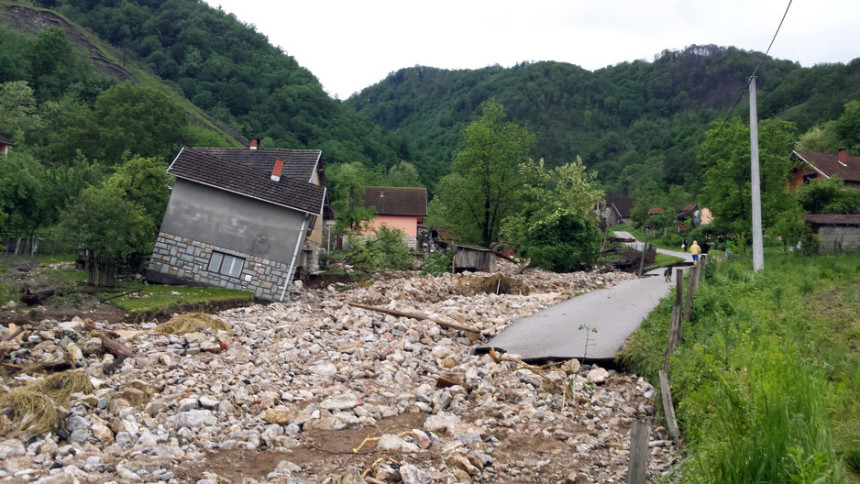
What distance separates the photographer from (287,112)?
92.8 meters

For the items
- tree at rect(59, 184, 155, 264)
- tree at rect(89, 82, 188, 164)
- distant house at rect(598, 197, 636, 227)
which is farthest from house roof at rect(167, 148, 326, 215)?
distant house at rect(598, 197, 636, 227)

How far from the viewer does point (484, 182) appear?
44.0 meters

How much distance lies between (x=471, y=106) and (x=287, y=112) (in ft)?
109

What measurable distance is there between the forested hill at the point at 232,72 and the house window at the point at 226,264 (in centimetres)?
5599

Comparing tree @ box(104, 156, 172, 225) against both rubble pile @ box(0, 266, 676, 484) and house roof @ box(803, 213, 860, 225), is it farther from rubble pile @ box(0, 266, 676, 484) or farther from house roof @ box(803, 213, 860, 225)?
house roof @ box(803, 213, 860, 225)

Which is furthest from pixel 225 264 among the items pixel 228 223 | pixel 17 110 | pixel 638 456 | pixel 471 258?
pixel 17 110

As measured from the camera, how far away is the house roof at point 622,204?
9494cm

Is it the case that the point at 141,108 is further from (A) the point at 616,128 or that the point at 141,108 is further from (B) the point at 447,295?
(A) the point at 616,128

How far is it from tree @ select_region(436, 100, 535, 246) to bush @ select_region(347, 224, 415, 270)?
11.0 m

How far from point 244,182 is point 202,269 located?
3648 mm

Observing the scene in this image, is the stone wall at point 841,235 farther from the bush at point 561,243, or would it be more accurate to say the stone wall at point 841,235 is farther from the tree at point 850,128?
the tree at point 850,128

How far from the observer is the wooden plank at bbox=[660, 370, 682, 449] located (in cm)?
815

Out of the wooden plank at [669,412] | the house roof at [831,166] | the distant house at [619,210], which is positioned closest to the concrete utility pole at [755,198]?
the wooden plank at [669,412]

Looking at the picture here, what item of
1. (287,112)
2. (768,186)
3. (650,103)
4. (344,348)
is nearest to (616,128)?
(650,103)
